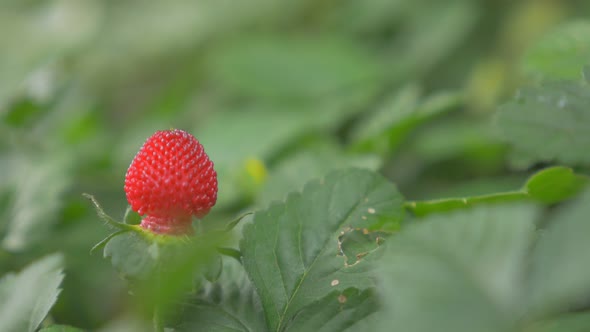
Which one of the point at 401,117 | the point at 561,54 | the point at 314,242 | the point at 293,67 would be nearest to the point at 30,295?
the point at 314,242

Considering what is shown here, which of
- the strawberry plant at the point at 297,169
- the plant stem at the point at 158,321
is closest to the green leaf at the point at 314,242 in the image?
the strawberry plant at the point at 297,169

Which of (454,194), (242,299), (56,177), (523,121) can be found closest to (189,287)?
(242,299)

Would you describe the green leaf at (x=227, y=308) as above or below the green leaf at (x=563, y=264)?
below

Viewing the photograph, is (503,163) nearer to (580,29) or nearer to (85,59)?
(580,29)

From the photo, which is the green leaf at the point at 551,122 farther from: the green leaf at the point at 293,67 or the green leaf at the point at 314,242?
the green leaf at the point at 293,67

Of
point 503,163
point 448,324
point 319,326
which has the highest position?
point 448,324

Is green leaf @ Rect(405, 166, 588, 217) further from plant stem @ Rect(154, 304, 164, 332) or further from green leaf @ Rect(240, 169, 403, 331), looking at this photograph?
plant stem @ Rect(154, 304, 164, 332)
